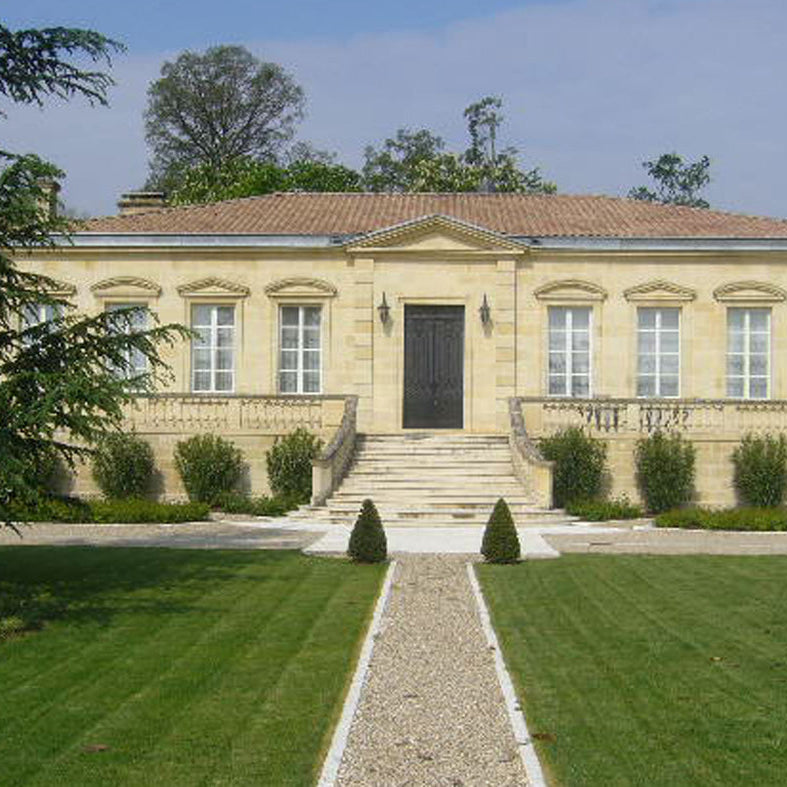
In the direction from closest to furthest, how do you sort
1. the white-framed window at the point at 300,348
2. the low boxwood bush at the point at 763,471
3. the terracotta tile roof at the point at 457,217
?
the low boxwood bush at the point at 763,471 < the white-framed window at the point at 300,348 < the terracotta tile roof at the point at 457,217

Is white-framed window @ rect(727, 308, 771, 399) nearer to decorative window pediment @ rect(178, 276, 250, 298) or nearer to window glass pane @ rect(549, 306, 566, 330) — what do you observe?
window glass pane @ rect(549, 306, 566, 330)

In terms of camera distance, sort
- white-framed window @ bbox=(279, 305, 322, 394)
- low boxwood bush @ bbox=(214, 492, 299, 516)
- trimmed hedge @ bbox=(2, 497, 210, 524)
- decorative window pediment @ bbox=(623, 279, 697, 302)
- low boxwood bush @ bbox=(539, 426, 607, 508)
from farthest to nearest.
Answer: white-framed window @ bbox=(279, 305, 322, 394)
decorative window pediment @ bbox=(623, 279, 697, 302)
low boxwood bush @ bbox=(539, 426, 607, 508)
low boxwood bush @ bbox=(214, 492, 299, 516)
trimmed hedge @ bbox=(2, 497, 210, 524)

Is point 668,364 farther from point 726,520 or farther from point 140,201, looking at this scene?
point 140,201

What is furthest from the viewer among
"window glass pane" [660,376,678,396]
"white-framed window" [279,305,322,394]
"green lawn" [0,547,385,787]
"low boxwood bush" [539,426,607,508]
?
"white-framed window" [279,305,322,394]

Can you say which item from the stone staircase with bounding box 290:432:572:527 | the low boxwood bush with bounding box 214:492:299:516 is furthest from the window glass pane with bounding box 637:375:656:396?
the low boxwood bush with bounding box 214:492:299:516

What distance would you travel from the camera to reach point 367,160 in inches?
2314

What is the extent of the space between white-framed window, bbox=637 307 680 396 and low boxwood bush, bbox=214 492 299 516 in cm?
892

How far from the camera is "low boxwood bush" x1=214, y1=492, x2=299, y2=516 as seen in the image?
23.8 metres

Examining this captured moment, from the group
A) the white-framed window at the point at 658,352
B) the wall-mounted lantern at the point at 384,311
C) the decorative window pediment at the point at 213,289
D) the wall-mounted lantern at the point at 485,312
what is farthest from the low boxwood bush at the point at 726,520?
the decorative window pediment at the point at 213,289

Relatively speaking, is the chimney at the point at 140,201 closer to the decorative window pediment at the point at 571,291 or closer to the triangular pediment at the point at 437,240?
the triangular pediment at the point at 437,240

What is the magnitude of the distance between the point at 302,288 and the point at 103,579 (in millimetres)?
14484

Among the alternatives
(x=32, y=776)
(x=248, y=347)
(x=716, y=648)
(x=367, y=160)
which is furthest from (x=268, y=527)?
(x=367, y=160)

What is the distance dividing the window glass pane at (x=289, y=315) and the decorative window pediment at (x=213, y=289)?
0.94 metres

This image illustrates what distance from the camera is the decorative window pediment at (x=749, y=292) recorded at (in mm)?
28281
